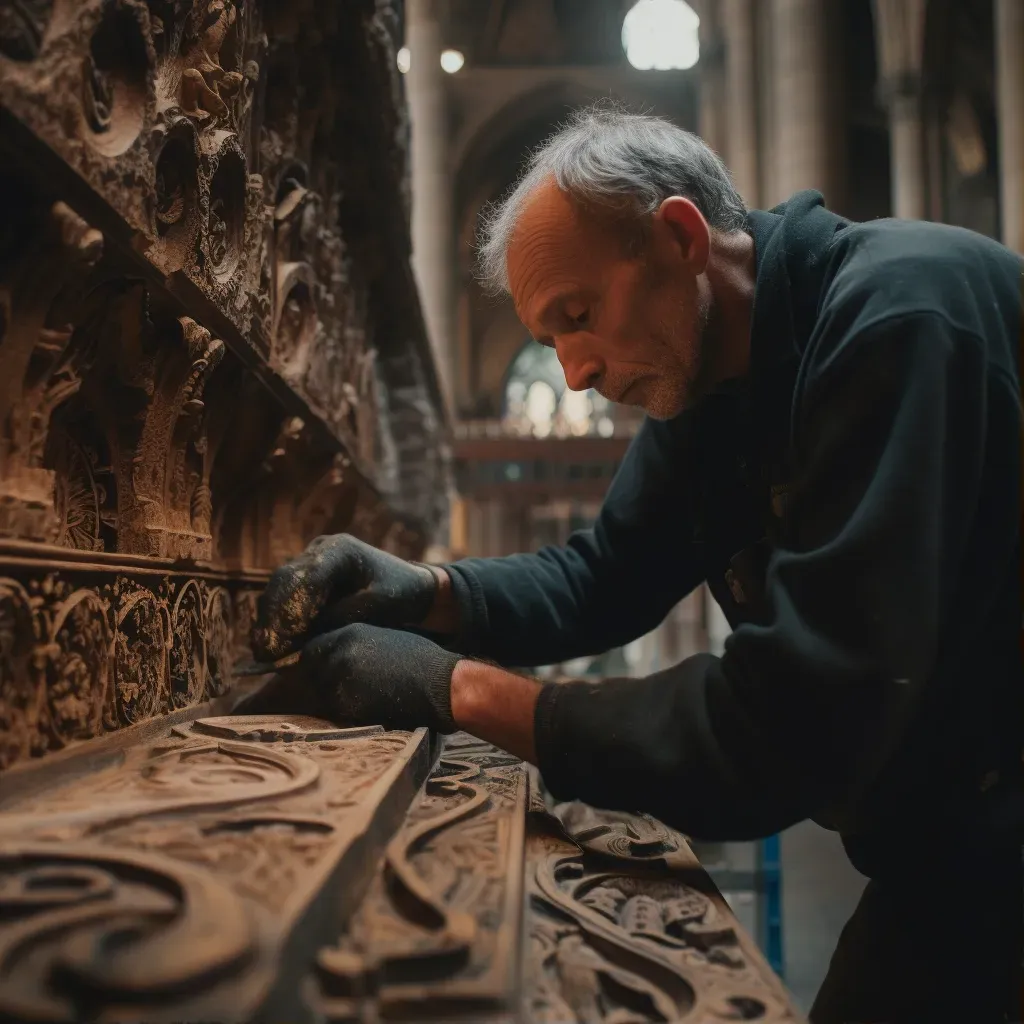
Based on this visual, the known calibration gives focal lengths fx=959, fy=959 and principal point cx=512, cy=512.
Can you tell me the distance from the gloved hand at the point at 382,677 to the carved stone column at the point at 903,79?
37.8 ft

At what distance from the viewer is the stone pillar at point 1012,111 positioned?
841 cm

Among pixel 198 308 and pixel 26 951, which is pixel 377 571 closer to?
pixel 198 308

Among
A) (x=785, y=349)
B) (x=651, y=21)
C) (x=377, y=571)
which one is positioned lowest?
(x=377, y=571)

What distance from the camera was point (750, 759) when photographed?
4.17 ft

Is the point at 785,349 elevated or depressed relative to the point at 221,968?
elevated

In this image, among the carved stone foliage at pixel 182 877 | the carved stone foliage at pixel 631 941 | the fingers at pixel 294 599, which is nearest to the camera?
the carved stone foliage at pixel 182 877

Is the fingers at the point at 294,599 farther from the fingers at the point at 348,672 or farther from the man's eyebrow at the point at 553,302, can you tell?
the man's eyebrow at the point at 553,302

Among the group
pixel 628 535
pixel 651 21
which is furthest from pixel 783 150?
pixel 651 21

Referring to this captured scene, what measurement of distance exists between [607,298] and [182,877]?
3.76 ft

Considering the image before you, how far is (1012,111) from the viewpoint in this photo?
8859mm

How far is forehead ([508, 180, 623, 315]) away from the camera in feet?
5.37

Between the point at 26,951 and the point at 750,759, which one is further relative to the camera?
the point at 750,759

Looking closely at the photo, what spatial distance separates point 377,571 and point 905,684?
1185 millimetres

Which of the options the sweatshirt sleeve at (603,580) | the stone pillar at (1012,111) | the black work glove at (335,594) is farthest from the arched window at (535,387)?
the black work glove at (335,594)
